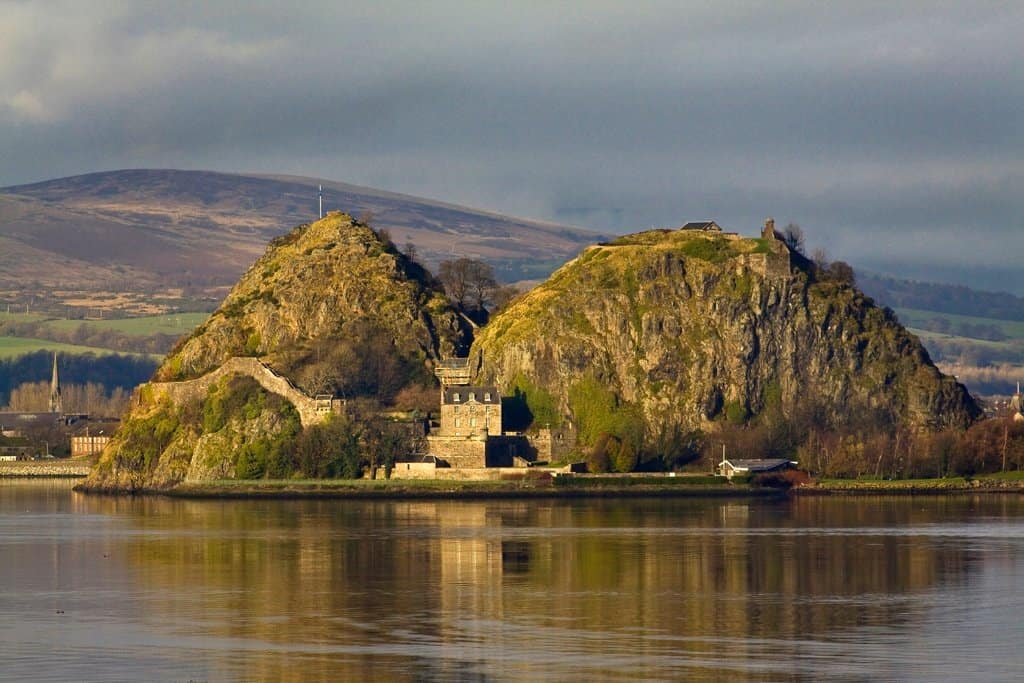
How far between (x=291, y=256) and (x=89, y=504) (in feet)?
147

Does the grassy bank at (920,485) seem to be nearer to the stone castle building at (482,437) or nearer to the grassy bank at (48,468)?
the stone castle building at (482,437)

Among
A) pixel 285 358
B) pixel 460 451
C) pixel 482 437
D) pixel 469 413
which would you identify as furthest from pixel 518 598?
pixel 285 358

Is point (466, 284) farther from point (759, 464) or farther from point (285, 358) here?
point (759, 464)

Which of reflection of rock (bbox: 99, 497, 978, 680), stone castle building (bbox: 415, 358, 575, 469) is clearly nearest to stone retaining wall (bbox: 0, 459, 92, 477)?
stone castle building (bbox: 415, 358, 575, 469)

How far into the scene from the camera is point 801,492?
128250 millimetres

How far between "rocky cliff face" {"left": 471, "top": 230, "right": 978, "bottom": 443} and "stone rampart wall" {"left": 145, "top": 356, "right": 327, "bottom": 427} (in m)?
14.0

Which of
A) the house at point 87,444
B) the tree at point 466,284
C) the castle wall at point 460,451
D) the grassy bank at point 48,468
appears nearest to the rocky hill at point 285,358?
the tree at point 466,284

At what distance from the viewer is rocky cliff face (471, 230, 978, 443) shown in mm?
143750

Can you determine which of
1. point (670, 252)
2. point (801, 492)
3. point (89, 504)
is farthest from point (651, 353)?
point (89, 504)

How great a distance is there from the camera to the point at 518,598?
205 ft

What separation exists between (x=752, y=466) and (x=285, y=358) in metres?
36.7

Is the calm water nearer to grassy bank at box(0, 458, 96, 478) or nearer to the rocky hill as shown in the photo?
the rocky hill

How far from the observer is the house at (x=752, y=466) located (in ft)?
432

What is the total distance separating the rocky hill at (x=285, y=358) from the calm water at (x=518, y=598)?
3716 centimetres
